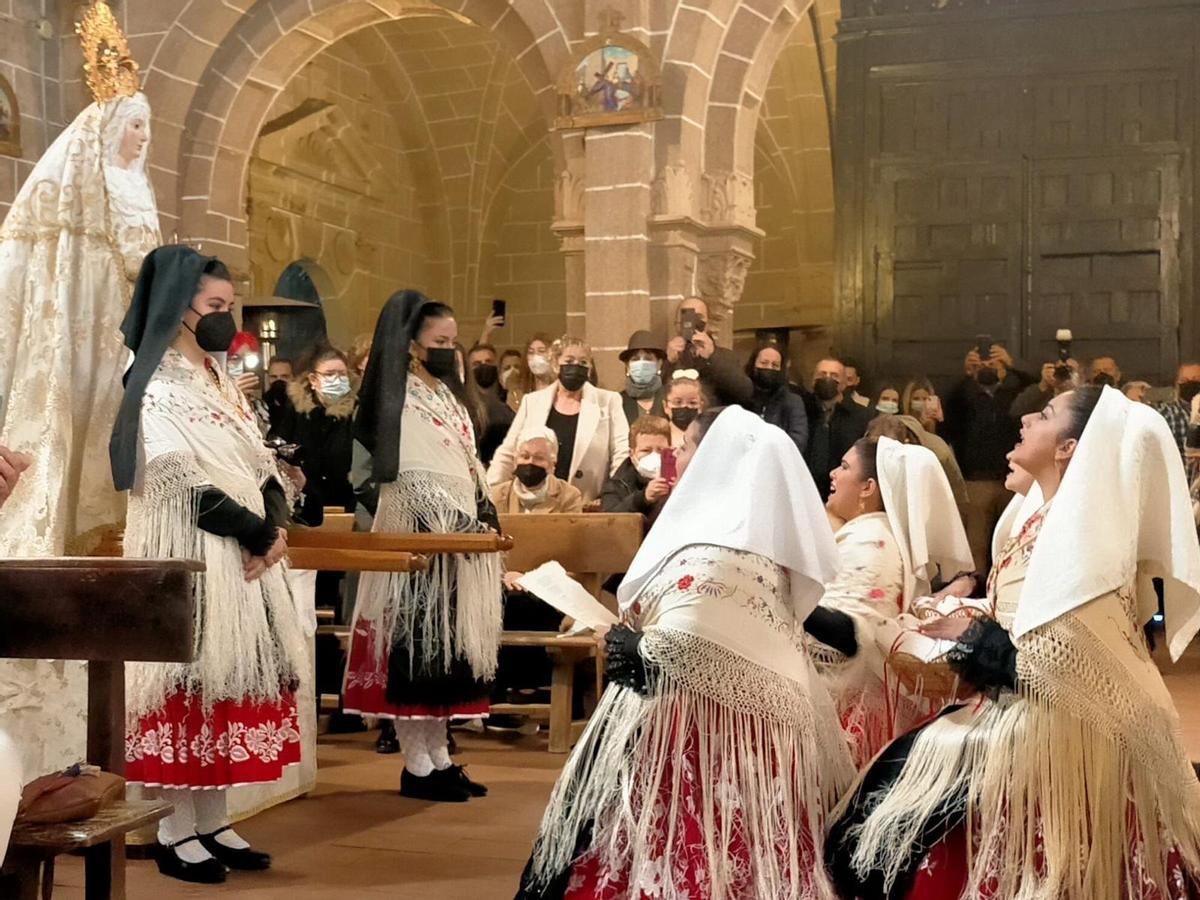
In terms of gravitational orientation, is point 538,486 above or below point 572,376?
below

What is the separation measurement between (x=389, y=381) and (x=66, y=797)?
7.71ft

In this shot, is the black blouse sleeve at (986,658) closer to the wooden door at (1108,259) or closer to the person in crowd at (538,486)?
the person in crowd at (538,486)

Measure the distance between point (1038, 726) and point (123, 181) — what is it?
2840 mm

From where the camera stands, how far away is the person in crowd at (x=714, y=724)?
3186 mm

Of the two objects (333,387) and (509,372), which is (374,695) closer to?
(333,387)

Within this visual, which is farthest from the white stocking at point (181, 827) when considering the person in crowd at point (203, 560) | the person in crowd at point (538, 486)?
the person in crowd at point (538, 486)

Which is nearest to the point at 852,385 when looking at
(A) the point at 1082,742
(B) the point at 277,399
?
(B) the point at 277,399

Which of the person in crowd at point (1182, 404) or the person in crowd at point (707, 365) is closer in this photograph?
the person in crowd at point (707, 365)

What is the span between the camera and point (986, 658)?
3160 millimetres

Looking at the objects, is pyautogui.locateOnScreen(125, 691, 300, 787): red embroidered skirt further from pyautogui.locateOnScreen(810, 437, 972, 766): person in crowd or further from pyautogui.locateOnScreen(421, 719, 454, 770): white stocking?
pyautogui.locateOnScreen(810, 437, 972, 766): person in crowd

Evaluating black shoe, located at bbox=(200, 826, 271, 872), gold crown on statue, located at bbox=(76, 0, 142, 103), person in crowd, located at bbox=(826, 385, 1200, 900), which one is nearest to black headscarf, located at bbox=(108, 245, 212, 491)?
gold crown on statue, located at bbox=(76, 0, 142, 103)

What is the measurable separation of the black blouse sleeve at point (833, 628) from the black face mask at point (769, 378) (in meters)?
4.06

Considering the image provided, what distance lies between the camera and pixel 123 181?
427 cm

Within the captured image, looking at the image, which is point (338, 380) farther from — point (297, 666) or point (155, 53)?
point (155, 53)
